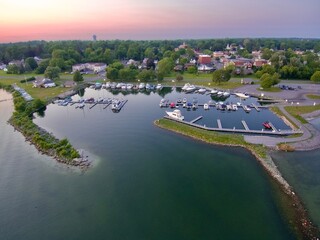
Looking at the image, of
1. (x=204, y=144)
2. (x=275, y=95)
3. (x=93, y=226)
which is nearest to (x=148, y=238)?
(x=93, y=226)

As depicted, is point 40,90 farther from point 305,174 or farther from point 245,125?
point 305,174

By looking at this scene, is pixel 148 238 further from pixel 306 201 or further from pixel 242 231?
pixel 306 201

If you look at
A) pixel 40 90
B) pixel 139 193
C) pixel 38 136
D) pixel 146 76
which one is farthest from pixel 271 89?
pixel 40 90

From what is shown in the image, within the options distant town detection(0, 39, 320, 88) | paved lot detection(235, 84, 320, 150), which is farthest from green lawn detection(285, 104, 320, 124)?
distant town detection(0, 39, 320, 88)

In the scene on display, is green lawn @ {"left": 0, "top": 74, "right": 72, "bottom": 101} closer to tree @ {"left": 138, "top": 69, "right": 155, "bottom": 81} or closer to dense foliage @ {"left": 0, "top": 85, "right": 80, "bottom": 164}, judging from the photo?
dense foliage @ {"left": 0, "top": 85, "right": 80, "bottom": 164}

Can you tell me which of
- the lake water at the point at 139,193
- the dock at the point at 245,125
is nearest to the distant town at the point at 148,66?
the dock at the point at 245,125

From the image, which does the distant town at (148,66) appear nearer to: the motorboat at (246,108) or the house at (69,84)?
the house at (69,84)
